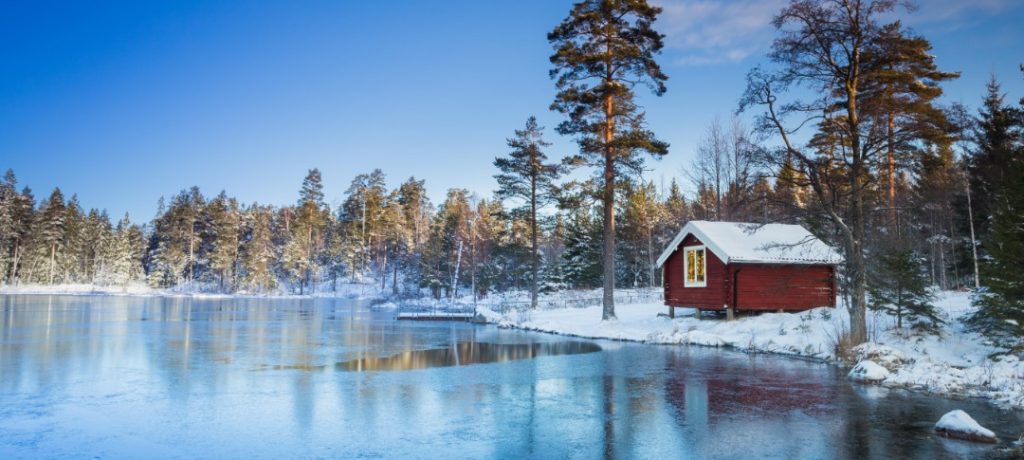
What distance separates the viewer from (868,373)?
1329 centimetres

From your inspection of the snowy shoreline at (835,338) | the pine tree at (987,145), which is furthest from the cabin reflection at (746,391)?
the pine tree at (987,145)

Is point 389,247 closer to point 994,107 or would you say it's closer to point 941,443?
point 994,107

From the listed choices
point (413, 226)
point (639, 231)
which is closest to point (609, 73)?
point (639, 231)

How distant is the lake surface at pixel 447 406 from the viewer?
25.2 ft

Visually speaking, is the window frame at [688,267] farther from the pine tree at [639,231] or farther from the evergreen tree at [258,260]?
the evergreen tree at [258,260]

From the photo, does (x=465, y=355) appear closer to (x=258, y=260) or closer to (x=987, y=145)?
(x=987, y=145)

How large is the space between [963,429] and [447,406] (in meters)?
7.55

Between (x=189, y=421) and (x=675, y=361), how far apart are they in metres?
12.0

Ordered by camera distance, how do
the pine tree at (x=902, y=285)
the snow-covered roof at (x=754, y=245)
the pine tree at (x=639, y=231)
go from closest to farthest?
the pine tree at (x=902, y=285), the snow-covered roof at (x=754, y=245), the pine tree at (x=639, y=231)

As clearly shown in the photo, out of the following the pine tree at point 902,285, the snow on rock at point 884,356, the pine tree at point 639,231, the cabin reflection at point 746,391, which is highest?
the pine tree at point 639,231

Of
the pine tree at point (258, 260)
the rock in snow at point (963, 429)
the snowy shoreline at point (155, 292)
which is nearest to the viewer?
the rock in snow at point (963, 429)

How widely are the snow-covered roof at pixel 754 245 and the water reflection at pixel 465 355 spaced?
6.70 meters

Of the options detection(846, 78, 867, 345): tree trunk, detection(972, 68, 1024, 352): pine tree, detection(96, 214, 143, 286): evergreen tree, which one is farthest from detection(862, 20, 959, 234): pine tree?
detection(96, 214, 143, 286): evergreen tree

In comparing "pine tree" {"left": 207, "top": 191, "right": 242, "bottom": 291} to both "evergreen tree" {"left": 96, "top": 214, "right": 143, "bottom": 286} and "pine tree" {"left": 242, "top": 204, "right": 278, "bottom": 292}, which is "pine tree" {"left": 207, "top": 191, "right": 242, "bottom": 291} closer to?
"pine tree" {"left": 242, "top": 204, "right": 278, "bottom": 292}
